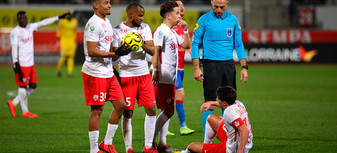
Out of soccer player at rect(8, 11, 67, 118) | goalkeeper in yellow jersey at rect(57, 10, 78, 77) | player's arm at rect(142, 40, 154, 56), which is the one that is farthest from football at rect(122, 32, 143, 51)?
goalkeeper in yellow jersey at rect(57, 10, 78, 77)

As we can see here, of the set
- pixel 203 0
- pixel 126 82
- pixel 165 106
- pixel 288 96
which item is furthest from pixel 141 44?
pixel 203 0

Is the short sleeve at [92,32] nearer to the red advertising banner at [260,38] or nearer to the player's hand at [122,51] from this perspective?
the player's hand at [122,51]

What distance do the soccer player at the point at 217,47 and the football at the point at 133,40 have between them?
111 cm

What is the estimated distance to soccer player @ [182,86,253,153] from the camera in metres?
6.12

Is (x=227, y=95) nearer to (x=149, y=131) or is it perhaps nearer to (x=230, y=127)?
(x=230, y=127)

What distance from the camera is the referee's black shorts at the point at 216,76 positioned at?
24.9 ft

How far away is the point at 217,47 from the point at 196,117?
12.4ft

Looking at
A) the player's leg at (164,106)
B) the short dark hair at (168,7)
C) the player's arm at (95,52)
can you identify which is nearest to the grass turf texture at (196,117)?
the player's leg at (164,106)

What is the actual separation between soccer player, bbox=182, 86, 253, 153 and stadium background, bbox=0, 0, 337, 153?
1.32 metres

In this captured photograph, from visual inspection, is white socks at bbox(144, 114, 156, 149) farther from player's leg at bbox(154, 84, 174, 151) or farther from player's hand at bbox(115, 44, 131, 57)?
player's hand at bbox(115, 44, 131, 57)

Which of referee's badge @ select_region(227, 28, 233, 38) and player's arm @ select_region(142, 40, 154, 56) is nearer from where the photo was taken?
player's arm @ select_region(142, 40, 154, 56)

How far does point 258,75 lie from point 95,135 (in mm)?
15260

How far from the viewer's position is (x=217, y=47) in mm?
7668

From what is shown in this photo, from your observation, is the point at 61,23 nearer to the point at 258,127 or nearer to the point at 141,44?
the point at 258,127
